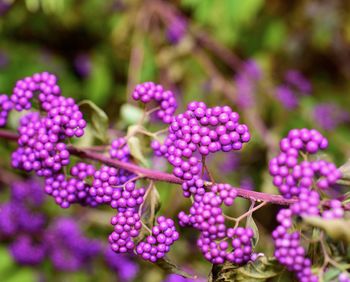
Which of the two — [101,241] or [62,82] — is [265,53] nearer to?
[62,82]

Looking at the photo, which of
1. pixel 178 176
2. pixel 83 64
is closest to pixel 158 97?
pixel 178 176

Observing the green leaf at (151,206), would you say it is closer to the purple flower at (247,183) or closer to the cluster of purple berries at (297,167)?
the cluster of purple berries at (297,167)

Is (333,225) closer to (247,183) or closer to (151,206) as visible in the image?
(151,206)

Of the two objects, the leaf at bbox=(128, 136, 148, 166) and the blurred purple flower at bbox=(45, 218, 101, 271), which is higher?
the leaf at bbox=(128, 136, 148, 166)

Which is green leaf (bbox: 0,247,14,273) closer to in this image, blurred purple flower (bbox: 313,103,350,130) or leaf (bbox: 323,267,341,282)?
blurred purple flower (bbox: 313,103,350,130)

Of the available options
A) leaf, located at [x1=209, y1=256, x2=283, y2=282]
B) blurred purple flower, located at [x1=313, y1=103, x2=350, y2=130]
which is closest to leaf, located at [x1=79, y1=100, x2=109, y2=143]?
leaf, located at [x1=209, y1=256, x2=283, y2=282]

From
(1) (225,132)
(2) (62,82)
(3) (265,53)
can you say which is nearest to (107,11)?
(2) (62,82)
